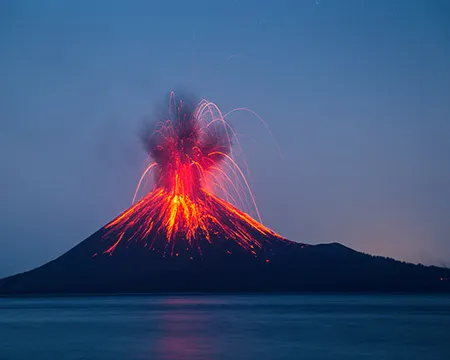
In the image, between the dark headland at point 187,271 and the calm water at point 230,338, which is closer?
the calm water at point 230,338

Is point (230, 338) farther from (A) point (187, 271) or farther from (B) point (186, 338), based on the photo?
(A) point (187, 271)

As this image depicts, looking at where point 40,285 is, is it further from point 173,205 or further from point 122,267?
point 173,205

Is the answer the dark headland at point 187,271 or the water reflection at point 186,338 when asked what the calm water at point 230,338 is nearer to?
the water reflection at point 186,338

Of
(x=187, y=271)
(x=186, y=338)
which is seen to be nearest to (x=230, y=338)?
(x=186, y=338)

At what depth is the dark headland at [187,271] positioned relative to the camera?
166375mm

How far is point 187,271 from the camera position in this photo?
549 feet

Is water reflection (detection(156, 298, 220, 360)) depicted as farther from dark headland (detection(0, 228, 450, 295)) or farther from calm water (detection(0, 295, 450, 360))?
dark headland (detection(0, 228, 450, 295))

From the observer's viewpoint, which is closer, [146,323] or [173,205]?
[146,323]

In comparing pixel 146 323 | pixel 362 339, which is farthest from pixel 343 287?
pixel 362 339

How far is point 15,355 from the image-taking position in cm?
3856

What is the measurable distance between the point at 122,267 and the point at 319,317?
332ft

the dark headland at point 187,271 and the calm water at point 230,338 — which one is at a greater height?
the dark headland at point 187,271

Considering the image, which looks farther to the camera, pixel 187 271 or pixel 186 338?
pixel 187 271

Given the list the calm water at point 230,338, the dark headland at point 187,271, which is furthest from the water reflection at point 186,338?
the dark headland at point 187,271
